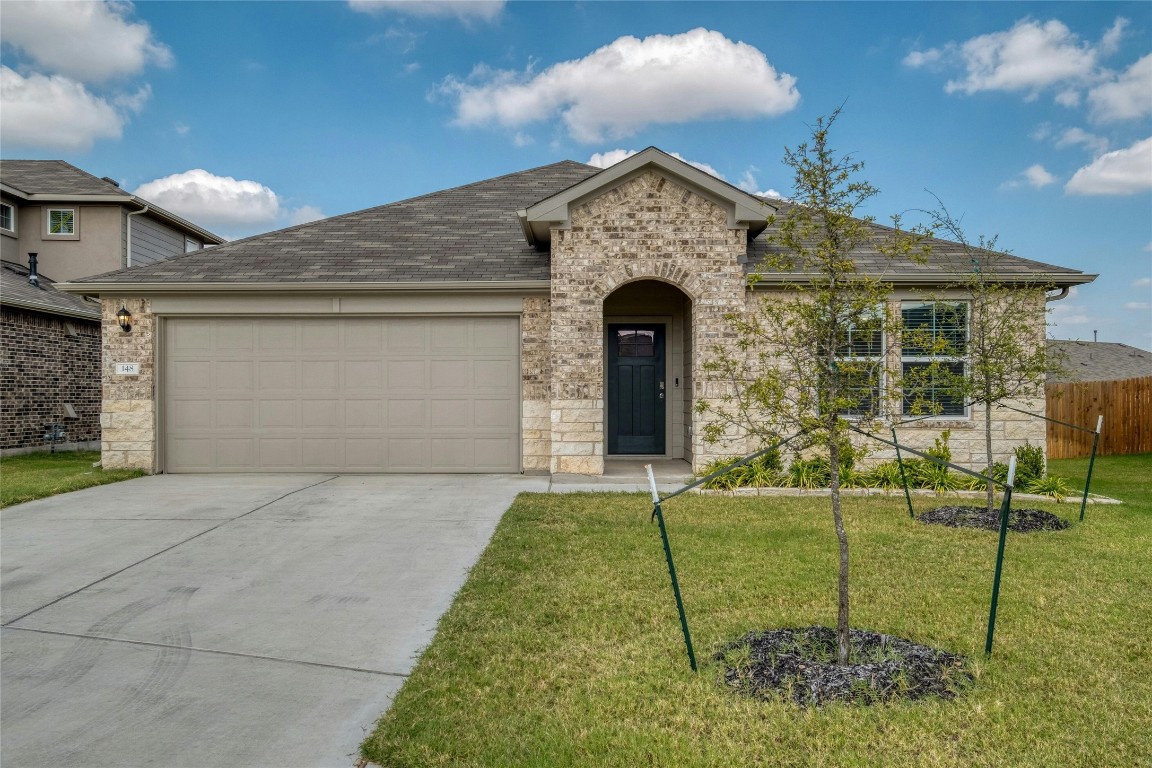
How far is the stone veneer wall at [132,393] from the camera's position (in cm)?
1116

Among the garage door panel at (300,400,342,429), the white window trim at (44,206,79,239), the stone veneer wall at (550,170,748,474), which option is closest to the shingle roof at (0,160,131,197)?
the white window trim at (44,206,79,239)

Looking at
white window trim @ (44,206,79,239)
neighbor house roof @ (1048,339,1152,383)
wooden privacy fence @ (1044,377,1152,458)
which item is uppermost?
white window trim @ (44,206,79,239)

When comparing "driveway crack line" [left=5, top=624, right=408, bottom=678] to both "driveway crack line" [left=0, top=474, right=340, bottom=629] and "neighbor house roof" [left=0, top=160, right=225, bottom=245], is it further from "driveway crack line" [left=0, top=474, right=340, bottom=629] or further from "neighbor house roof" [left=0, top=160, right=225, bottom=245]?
"neighbor house roof" [left=0, top=160, right=225, bottom=245]

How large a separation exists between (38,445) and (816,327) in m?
17.1

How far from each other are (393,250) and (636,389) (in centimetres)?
487

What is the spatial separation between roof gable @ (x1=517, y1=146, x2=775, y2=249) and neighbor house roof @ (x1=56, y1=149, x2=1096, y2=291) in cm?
1

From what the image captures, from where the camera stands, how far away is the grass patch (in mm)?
9250

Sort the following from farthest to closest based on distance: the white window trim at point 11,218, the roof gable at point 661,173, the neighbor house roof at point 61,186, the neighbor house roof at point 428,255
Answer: the neighbor house roof at point 61,186 → the white window trim at point 11,218 → the neighbor house roof at point 428,255 → the roof gable at point 661,173

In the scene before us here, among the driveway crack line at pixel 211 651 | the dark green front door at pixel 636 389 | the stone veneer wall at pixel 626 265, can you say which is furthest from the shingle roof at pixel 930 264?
the driveway crack line at pixel 211 651

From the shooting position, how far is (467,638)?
14.0ft

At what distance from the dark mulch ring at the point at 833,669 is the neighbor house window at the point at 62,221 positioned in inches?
844

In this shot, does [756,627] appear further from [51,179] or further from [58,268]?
[51,179]

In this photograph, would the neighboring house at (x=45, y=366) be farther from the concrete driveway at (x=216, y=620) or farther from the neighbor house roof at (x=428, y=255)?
the concrete driveway at (x=216, y=620)

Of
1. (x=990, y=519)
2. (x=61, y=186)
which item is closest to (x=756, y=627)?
(x=990, y=519)
